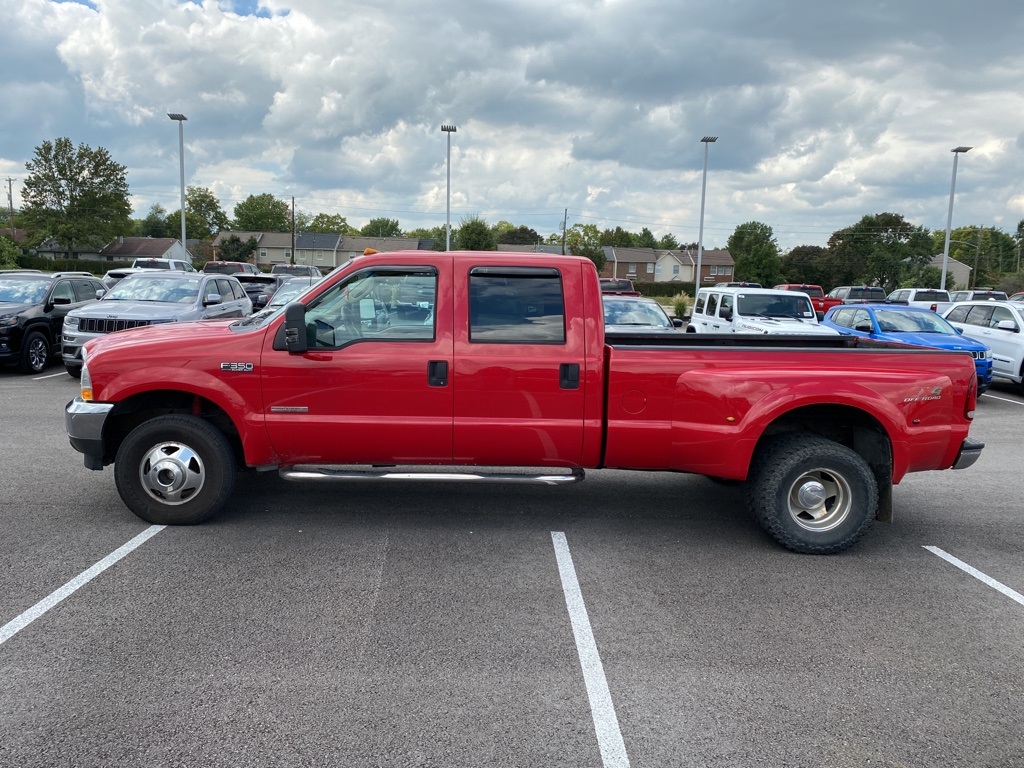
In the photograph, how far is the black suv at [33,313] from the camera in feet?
42.0

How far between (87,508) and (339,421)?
2.30 m

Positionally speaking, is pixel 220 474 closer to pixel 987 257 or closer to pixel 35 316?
pixel 35 316

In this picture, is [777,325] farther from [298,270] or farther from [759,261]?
[759,261]

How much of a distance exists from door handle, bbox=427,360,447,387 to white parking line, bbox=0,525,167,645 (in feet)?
7.37

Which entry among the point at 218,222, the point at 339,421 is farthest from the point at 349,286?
the point at 218,222

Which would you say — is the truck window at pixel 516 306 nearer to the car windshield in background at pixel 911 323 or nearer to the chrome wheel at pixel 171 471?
the chrome wheel at pixel 171 471

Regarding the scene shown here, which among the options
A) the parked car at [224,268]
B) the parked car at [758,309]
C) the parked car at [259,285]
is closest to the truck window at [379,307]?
the parked car at [758,309]

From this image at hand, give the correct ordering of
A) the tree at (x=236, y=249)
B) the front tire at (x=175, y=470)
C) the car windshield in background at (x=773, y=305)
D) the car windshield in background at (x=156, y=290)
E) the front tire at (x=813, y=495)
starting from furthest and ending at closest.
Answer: the tree at (x=236, y=249), the car windshield in background at (x=773, y=305), the car windshield in background at (x=156, y=290), the front tire at (x=175, y=470), the front tire at (x=813, y=495)

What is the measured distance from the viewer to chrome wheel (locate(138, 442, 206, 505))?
17.7ft

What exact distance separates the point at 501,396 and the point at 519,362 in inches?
10.4

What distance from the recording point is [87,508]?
5.95 meters

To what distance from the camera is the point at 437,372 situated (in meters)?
5.22

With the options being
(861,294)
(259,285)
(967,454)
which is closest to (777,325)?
(967,454)

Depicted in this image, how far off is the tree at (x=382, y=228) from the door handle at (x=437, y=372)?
13642 cm
